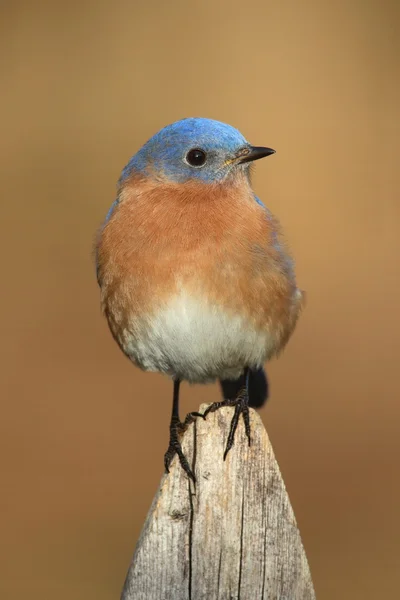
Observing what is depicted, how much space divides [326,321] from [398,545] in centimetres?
216

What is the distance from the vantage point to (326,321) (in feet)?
25.2

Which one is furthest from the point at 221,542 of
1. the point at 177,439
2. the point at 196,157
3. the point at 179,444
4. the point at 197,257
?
the point at 196,157

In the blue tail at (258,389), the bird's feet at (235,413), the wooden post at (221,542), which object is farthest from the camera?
the blue tail at (258,389)

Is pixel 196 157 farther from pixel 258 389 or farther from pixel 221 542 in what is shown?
pixel 221 542

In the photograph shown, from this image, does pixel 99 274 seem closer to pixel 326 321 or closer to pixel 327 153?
pixel 326 321

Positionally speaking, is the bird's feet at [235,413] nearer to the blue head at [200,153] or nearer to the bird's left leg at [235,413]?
the bird's left leg at [235,413]

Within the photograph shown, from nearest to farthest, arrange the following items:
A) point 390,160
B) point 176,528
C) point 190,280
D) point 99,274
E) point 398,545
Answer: point 176,528
point 190,280
point 99,274
point 398,545
point 390,160

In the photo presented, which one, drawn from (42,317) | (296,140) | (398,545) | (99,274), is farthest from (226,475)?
(296,140)

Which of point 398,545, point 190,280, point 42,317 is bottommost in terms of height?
point 398,545

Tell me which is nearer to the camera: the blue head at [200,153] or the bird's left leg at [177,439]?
the bird's left leg at [177,439]

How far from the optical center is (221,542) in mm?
3152

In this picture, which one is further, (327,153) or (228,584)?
(327,153)

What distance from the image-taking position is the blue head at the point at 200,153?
14.4ft

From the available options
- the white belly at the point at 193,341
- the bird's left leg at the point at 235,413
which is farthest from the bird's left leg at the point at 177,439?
the white belly at the point at 193,341
